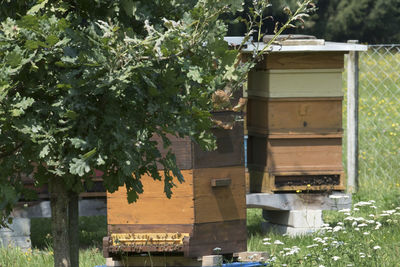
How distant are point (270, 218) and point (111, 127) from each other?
170 inches

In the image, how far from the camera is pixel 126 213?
507cm

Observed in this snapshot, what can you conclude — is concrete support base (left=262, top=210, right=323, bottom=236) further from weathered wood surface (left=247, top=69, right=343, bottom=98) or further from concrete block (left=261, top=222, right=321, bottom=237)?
weathered wood surface (left=247, top=69, right=343, bottom=98)

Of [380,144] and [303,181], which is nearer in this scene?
[303,181]

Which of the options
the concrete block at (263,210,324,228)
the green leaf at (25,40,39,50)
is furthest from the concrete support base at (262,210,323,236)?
the green leaf at (25,40,39,50)

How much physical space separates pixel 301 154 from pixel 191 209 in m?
1.69

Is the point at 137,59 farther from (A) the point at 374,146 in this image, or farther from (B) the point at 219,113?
(A) the point at 374,146

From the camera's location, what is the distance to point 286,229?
675 cm

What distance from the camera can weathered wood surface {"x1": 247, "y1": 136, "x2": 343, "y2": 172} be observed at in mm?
6297

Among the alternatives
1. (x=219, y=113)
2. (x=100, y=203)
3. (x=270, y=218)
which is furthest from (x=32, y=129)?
(x=270, y=218)

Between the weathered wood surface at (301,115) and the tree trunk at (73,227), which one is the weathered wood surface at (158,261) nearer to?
the tree trunk at (73,227)

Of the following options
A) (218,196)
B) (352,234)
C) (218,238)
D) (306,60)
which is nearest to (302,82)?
(306,60)

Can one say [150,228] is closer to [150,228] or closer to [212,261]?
[150,228]

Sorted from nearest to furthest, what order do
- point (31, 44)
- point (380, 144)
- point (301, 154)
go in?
point (31, 44), point (301, 154), point (380, 144)

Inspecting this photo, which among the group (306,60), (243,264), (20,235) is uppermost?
(306,60)
